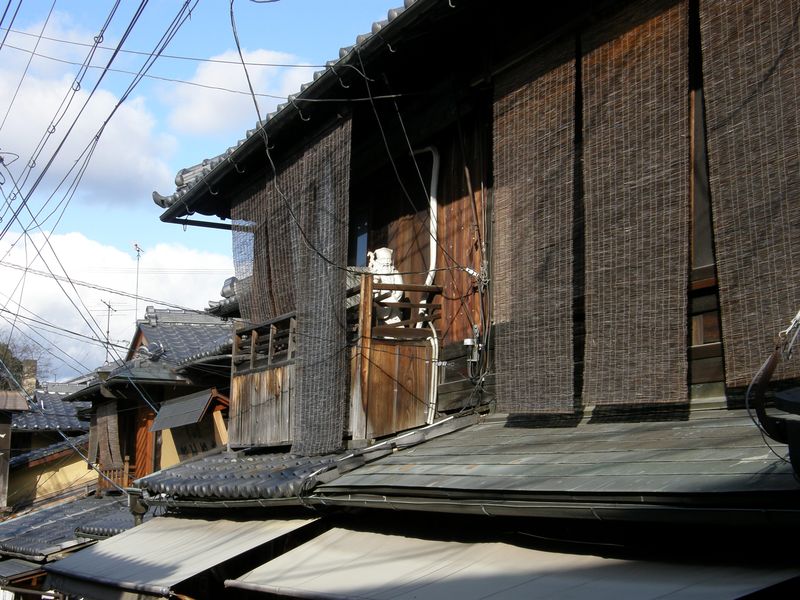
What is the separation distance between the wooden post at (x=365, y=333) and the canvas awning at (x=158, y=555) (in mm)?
1746

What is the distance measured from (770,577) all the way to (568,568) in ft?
4.83

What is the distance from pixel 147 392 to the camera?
2070cm

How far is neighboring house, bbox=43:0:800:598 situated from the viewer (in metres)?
5.66

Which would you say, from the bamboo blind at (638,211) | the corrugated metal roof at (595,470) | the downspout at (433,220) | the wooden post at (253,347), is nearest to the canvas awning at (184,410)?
the wooden post at (253,347)

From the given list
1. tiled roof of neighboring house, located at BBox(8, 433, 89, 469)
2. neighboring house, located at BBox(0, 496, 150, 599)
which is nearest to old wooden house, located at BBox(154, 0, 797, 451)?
neighboring house, located at BBox(0, 496, 150, 599)

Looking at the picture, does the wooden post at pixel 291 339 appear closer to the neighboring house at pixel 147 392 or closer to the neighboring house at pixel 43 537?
the neighboring house at pixel 43 537

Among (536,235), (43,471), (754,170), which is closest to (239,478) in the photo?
(536,235)

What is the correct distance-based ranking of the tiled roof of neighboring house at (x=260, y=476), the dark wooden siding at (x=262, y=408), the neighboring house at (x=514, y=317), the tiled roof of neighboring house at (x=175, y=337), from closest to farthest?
the neighboring house at (x=514, y=317) < the tiled roof of neighboring house at (x=260, y=476) < the dark wooden siding at (x=262, y=408) < the tiled roof of neighboring house at (x=175, y=337)

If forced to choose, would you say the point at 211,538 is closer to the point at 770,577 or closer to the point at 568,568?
the point at 568,568

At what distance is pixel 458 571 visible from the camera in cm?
623

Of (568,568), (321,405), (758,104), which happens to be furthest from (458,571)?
(321,405)

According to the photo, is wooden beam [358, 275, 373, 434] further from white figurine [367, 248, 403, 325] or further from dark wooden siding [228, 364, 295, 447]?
dark wooden siding [228, 364, 295, 447]

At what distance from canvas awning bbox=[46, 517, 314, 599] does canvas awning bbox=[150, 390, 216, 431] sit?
15.3 ft

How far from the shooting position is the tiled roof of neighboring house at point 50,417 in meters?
29.1
